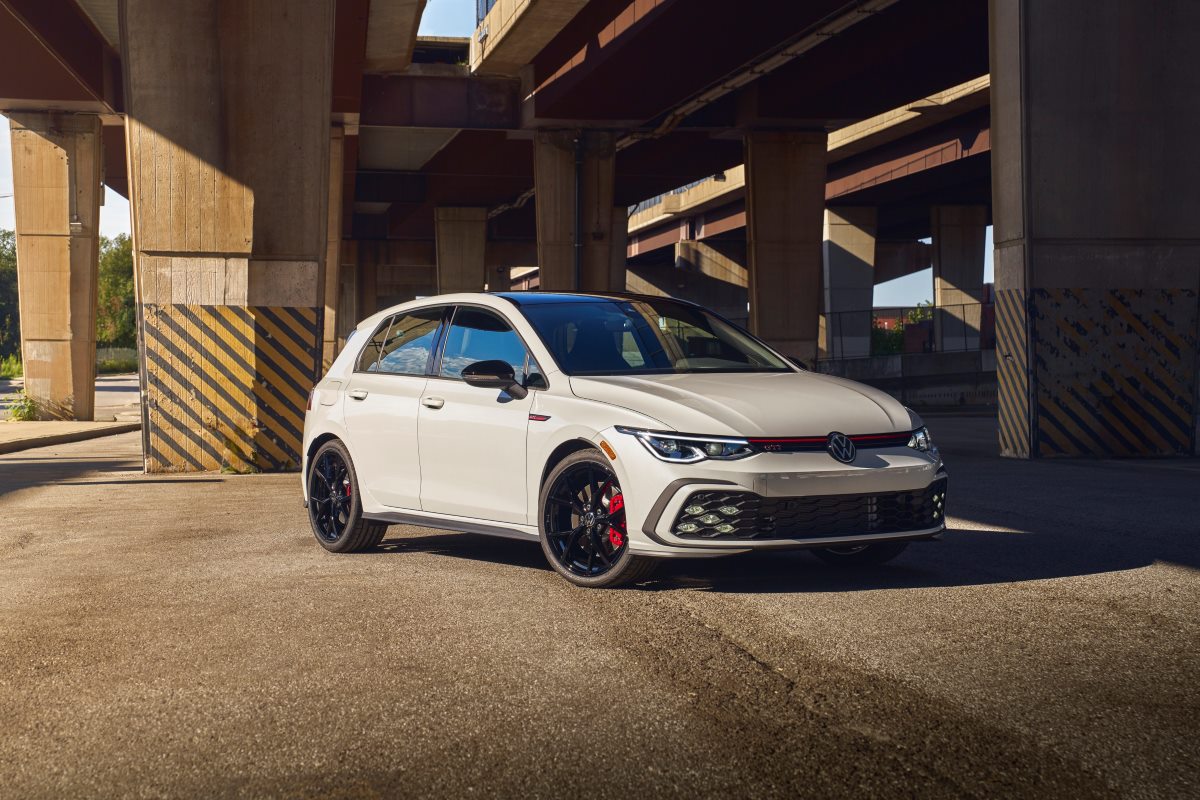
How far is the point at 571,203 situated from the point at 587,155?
133cm

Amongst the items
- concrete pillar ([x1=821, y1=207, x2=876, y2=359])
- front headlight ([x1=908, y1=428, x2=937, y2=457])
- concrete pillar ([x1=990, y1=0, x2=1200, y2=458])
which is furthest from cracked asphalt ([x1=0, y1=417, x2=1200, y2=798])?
concrete pillar ([x1=821, y1=207, x2=876, y2=359])

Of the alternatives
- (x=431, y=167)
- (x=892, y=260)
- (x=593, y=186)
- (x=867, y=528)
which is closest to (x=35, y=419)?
(x=593, y=186)

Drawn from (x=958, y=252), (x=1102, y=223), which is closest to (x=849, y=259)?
(x=958, y=252)

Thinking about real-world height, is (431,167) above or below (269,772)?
above

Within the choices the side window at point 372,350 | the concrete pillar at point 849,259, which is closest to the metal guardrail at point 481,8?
the side window at point 372,350

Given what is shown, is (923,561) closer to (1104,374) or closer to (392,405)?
(392,405)

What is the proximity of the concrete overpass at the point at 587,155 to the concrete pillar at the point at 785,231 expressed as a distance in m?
0.08

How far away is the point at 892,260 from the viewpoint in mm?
80812

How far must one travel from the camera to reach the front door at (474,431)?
25.2 ft

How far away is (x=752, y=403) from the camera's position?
700 centimetres

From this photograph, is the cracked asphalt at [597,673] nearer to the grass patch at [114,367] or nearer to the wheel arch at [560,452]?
the wheel arch at [560,452]

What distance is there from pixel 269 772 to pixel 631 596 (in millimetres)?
3070

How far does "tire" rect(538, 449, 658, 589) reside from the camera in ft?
23.1

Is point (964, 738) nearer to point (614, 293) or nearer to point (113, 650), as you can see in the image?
point (113, 650)
